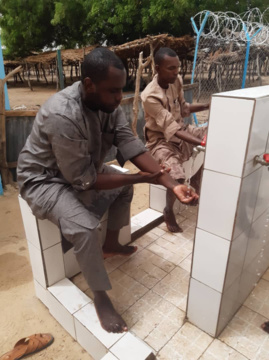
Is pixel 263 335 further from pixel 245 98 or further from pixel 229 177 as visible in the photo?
pixel 245 98

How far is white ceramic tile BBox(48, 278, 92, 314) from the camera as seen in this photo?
1872mm

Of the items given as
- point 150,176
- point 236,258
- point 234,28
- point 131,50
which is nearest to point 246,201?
point 236,258

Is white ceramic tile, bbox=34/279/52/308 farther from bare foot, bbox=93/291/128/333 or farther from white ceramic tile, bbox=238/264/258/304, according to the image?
white ceramic tile, bbox=238/264/258/304

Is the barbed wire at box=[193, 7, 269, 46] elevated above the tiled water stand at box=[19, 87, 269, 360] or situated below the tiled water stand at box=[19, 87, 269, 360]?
above

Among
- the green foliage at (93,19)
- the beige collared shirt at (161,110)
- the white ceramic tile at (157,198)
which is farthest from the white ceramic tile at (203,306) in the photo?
the green foliage at (93,19)

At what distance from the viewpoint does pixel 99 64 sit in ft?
4.94

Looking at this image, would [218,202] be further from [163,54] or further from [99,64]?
[163,54]

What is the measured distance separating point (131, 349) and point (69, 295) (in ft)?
2.05

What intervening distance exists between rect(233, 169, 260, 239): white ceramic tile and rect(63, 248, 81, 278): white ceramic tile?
132cm

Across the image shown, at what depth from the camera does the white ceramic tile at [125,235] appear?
101 inches

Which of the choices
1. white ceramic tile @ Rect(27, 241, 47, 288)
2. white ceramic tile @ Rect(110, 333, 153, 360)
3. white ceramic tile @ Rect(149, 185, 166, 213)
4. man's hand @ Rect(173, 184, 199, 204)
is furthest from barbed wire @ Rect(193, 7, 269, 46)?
white ceramic tile @ Rect(110, 333, 153, 360)

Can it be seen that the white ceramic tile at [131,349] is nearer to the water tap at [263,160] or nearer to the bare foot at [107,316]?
the bare foot at [107,316]

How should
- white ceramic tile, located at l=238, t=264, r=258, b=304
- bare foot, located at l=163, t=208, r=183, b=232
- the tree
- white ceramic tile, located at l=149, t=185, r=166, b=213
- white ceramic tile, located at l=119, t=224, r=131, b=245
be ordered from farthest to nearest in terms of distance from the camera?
the tree < white ceramic tile, located at l=149, t=185, r=166, b=213 < bare foot, located at l=163, t=208, r=183, b=232 < white ceramic tile, located at l=119, t=224, r=131, b=245 < white ceramic tile, located at l=238, t=264, r=258, b=304

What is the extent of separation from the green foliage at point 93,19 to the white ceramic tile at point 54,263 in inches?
480
